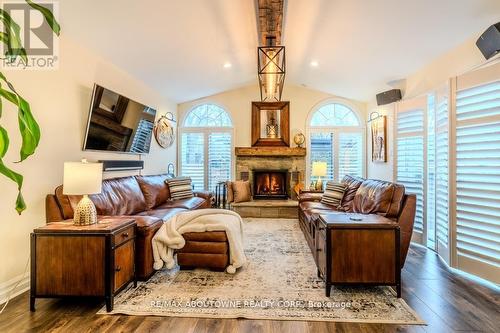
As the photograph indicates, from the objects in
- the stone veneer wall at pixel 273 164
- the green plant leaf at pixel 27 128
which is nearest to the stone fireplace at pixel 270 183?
the stone veneer wall at pixel 273 164

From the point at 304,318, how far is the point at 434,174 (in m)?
2.97

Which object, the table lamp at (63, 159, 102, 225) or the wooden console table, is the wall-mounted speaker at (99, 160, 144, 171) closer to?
the table lamp at (63, 159, 102, 225)

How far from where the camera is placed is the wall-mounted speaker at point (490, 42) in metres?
2.66

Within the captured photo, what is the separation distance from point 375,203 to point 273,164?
3327mm

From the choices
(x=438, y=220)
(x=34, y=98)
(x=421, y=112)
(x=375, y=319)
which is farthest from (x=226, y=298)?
(x=421, y=112)

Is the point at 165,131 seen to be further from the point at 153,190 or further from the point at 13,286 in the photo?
the point at 13,286

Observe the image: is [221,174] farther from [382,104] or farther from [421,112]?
[421,112]

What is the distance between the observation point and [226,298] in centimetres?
254

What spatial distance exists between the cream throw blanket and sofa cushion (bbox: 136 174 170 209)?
1.53 metres

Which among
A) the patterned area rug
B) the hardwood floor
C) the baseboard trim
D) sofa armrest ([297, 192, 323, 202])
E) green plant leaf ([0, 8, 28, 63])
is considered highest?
green plant leaf ([0, 8, 28, 63])

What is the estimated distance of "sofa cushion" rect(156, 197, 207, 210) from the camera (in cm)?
466

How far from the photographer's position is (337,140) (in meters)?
6.67

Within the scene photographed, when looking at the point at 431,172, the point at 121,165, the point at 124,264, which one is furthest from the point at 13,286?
the point at 431,172

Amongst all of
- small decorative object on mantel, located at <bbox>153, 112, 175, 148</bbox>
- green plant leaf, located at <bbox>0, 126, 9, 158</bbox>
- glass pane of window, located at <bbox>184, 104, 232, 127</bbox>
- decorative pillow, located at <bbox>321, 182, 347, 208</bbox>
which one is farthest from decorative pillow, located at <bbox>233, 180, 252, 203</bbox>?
green plant leaf, located at <bbox>0, 126, 9, 158</bbox>
